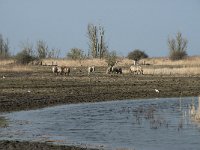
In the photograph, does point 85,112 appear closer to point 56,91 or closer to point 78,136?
point 78,136

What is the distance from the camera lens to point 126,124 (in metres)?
19.1

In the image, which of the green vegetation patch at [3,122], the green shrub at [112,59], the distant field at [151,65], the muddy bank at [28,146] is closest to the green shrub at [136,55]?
the distant field at [151,65]

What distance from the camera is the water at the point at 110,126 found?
14875 millimetres

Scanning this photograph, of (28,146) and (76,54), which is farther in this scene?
(76,54)

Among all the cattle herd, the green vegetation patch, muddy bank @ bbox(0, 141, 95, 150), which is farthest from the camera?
the cattle herd

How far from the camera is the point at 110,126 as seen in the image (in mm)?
18594

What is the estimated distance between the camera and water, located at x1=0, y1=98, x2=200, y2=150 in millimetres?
14875

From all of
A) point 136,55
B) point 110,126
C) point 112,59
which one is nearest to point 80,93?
point 110,126

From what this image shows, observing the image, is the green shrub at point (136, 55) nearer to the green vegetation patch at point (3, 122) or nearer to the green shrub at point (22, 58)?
the green shrub at point (22, 58)

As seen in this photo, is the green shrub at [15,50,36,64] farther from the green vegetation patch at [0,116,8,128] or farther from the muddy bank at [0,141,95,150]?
the muddy bank at [0,141,95,150]

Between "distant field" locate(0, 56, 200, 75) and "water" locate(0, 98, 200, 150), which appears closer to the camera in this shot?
"water" locate(0, 98, 200, 150)

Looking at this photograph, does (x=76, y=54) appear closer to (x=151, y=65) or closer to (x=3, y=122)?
(x=151, y=65)

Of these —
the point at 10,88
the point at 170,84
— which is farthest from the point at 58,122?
the point at 170,84

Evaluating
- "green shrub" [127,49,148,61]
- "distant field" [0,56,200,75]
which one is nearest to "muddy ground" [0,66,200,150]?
"distant field" [0,56,200,75]
